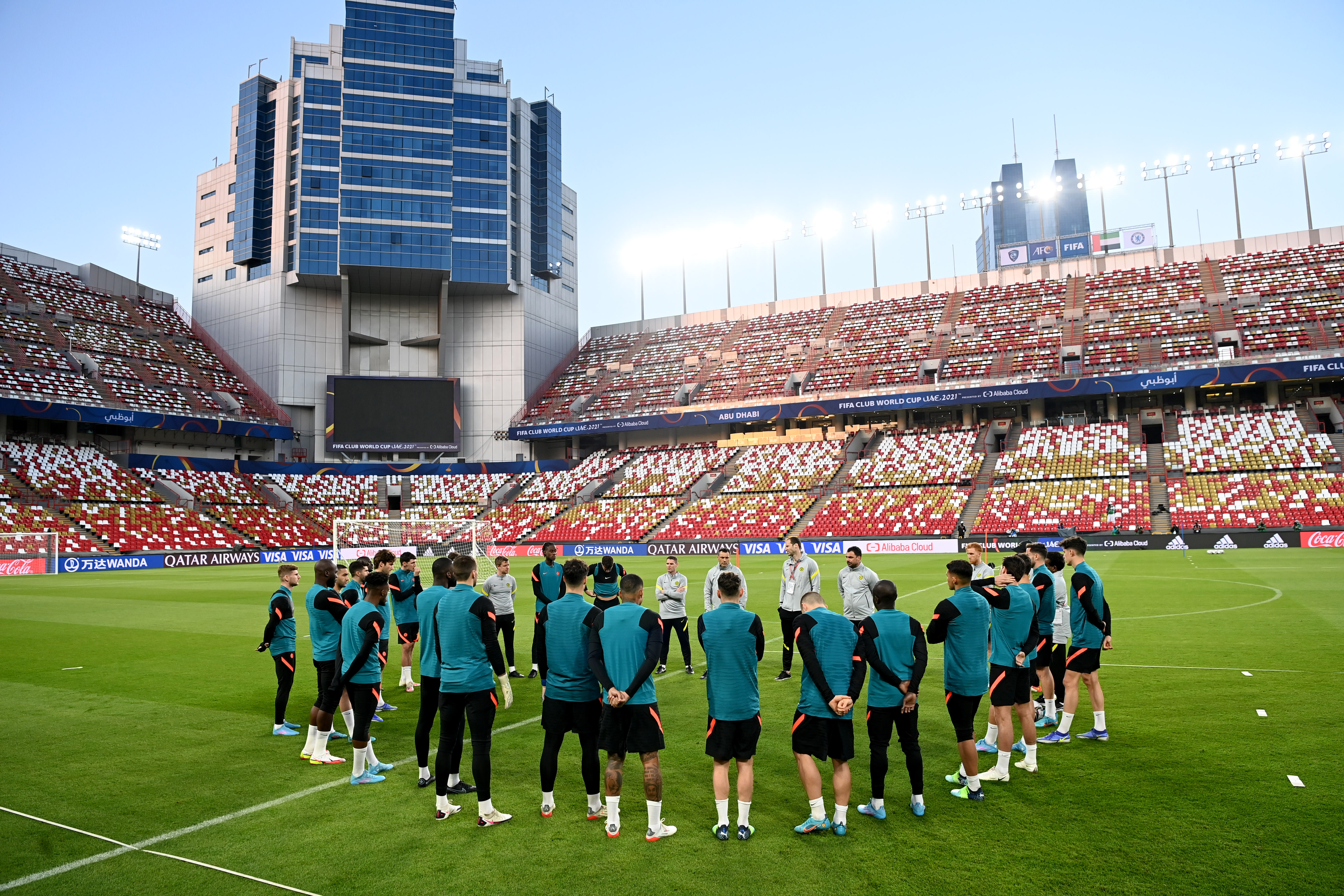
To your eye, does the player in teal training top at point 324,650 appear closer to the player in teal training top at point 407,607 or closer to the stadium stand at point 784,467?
the player in teal training top at point 407,607

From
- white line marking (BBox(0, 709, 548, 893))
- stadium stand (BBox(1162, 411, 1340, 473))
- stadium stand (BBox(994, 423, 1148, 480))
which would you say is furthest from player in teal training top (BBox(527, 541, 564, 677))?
stadium stand (BBox(1162, 411, 1340, 473))

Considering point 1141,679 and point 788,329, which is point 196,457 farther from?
point 1141,679

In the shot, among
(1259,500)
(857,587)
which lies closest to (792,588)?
(857,587)

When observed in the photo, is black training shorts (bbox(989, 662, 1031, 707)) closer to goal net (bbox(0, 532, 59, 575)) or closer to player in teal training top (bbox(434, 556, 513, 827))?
player in teal training top (bbox(434, 556, 513, 827))

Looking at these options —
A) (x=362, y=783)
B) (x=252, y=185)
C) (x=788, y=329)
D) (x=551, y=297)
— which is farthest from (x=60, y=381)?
(x=362, y=783)

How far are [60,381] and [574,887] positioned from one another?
62.3 metres

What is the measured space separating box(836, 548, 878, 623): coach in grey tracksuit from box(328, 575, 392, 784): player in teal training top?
582 cm

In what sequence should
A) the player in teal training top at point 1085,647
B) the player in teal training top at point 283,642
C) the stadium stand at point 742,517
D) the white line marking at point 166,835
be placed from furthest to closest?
1. the stadium stand at point 742,517
2. the player in teal training top at point 283,642
3. the player in teal training top at point 1085,647
4. the white line marking at point 166,835

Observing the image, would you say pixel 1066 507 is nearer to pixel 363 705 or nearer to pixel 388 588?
pixel 388 588

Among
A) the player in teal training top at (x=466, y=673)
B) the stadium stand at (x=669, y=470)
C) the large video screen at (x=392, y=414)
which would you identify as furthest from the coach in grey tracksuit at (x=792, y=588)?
the large video screen at (x=392, y=414)

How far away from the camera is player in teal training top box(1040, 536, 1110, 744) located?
8.86 meters

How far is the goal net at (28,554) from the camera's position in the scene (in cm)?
3844

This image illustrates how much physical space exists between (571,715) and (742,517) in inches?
1737

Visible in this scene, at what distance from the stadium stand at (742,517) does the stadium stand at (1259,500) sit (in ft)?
66.1
